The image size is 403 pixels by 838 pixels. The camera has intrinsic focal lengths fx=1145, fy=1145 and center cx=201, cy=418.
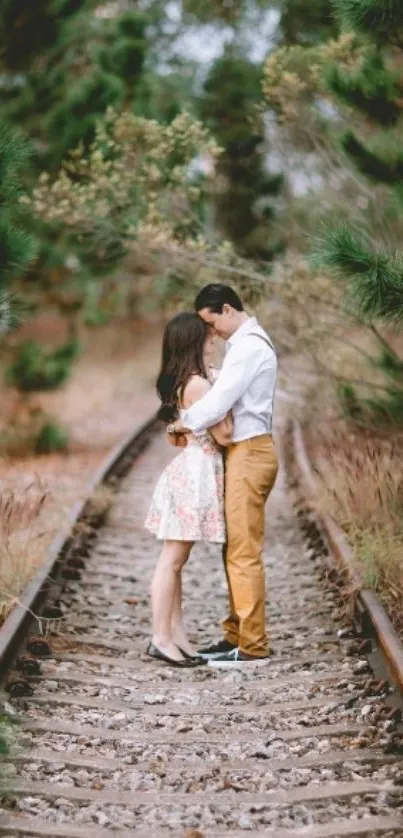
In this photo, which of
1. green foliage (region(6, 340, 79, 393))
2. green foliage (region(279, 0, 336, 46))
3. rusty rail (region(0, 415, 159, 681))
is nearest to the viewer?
rusty rail (region(0, 415, 159, 681))

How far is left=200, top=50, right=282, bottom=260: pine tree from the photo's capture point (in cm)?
1684

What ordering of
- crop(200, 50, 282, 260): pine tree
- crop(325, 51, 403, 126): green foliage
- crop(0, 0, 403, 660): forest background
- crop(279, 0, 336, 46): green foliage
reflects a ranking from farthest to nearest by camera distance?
crop(200, 50, 282, 260): pine tree → crop(279, 0, 336, 46): green foliage → crop(325, 51, 403, 126): green foliage → crop(0, 0, 403, 660): forest background

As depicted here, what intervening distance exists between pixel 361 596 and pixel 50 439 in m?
8.06

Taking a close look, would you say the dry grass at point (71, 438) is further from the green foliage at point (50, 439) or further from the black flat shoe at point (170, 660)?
the black flat shoe at point (170, 660)

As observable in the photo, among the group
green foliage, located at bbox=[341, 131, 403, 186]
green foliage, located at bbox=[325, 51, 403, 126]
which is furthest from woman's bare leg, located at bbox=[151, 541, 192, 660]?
green foliage, located at bbox=[325, 51, 403, 126]

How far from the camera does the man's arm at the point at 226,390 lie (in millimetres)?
6016

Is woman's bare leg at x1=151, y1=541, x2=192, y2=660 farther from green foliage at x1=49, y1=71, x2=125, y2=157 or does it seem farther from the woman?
green foliage at x1=49, y1=71, x2=125, y2=157

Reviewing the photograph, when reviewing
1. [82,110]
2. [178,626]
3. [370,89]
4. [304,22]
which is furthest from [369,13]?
[304,22]

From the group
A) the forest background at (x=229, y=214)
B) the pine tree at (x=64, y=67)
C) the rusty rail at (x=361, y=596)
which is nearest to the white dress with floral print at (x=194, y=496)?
the rusty rail at (x=361, y=596)

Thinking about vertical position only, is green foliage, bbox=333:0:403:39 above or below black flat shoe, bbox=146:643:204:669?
above

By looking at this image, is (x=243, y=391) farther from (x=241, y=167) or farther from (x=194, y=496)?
(x=241, y=167)

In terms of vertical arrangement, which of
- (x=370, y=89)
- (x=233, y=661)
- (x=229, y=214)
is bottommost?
(x=233, y=661)

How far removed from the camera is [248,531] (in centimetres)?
624

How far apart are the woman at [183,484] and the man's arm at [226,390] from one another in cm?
14
